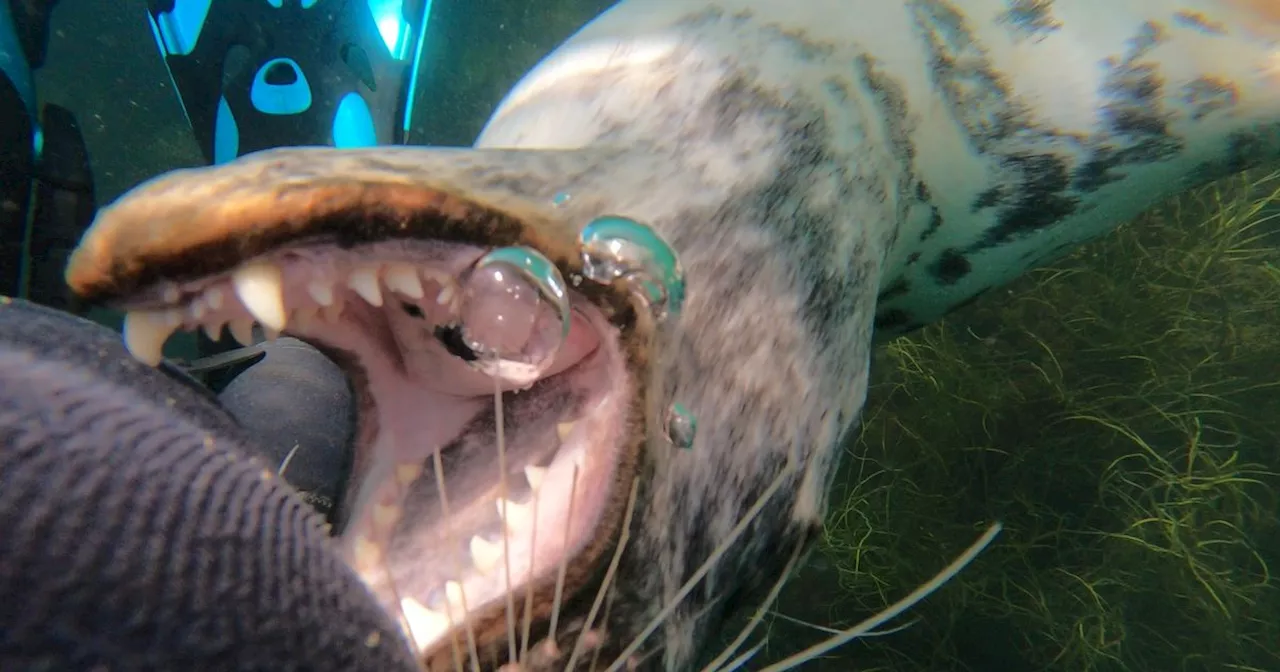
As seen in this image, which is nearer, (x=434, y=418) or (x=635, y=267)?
(x=635, y=267)

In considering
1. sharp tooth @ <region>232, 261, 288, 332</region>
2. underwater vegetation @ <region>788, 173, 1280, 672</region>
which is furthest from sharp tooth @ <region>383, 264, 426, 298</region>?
underwater vegetation @ <region>788, 173, 1280, 672</region>

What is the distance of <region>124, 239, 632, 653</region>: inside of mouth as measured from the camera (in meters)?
1.08

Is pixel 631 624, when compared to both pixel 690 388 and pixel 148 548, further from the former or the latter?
pixel 148 548

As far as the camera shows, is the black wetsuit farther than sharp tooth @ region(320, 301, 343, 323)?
No

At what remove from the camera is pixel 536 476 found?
1295mm

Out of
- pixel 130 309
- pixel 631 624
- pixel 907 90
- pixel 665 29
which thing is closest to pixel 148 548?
pixel 130 309

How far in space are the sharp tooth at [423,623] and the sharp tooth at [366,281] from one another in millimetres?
507

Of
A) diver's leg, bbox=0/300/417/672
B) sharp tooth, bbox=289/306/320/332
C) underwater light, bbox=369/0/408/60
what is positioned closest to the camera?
diver's leg, bbox=0/300/417/672

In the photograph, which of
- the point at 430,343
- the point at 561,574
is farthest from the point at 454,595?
the point at 430,343

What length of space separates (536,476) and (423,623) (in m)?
0.29

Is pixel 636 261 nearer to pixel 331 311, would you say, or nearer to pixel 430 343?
pixel 331 311

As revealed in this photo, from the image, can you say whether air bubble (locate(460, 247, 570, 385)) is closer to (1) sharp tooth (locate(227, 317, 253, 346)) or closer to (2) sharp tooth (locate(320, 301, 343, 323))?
(2) sharp tooth (locate(320, 301, 343, 323))

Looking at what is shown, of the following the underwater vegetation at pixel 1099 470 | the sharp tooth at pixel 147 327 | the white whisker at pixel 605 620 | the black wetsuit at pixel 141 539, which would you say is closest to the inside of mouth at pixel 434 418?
the sharp tooth at pixel 147 327


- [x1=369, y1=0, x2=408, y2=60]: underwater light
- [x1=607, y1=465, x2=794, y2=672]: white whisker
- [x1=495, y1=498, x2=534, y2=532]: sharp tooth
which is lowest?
[x1=607, y1=465, x2=794, y2=672]: white whisker
